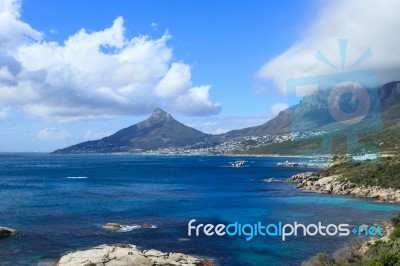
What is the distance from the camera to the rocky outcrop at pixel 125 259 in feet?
103

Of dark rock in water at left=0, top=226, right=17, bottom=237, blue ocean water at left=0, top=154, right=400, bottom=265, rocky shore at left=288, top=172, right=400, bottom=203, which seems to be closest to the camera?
blue ocean water at left=0, top=154, right=400, bottom=265

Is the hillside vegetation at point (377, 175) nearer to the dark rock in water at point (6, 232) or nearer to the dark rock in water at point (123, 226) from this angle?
the dark rock in water at point (123, 226)

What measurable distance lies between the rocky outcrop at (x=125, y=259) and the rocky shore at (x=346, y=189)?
4650 centimetres

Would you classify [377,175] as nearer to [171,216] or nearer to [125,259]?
[171,216]

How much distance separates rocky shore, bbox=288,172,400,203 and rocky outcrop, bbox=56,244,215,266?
4650 centimetres

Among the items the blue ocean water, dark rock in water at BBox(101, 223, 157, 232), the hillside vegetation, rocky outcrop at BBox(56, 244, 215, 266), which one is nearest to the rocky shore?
the hillside vegetation

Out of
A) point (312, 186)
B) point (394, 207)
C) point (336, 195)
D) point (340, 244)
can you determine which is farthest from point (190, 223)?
point (312, 186)

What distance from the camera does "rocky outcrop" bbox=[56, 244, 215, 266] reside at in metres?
31.4

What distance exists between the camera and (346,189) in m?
80.1

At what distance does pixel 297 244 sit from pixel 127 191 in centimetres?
5665

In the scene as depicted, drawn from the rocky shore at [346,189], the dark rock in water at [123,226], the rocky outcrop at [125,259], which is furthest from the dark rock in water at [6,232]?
the rocky shore at [346,189]

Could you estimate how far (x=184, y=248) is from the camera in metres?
39.1

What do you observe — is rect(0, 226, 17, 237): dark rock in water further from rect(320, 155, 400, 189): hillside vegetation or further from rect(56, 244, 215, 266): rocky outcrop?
rect(320, 155, 400, 189): hillside vegetation

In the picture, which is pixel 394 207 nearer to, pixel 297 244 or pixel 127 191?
pixel 297 244
